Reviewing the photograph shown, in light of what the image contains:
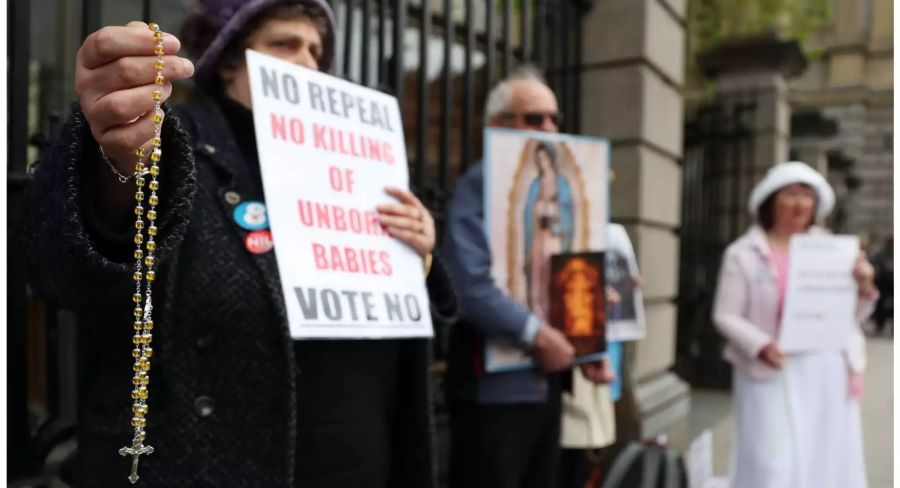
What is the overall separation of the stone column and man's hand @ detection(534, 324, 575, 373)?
226 cm

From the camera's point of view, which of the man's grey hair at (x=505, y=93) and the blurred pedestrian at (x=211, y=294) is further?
the man's grey hair at (x=505, y=93)

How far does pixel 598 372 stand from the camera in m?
2.64

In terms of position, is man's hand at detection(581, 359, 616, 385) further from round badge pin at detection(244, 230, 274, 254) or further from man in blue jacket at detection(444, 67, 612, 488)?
round badge pin at detection(244, 230, 274, 254)

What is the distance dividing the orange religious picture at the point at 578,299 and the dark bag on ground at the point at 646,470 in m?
0.58

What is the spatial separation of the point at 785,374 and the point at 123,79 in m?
3.18

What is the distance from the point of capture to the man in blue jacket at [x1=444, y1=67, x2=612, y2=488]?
243 centimetres

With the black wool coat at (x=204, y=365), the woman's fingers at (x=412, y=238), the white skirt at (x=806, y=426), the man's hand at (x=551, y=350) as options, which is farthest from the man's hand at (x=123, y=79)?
the white skirt at (x=806, y=426)

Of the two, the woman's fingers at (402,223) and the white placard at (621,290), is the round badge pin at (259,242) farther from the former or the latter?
the white placard at (621,290)

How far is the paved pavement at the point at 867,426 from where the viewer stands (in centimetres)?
490

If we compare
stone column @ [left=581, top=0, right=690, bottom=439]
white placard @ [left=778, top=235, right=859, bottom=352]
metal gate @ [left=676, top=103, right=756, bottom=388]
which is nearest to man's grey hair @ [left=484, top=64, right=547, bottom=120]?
white placard @ [left=778, top=235, right=859, bottom=352]

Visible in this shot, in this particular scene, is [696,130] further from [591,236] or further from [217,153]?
[217,153]

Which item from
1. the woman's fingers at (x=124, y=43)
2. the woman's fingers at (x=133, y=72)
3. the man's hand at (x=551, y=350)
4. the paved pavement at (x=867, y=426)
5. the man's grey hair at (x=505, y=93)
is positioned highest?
the man's grey hair at (x=505, y=93)

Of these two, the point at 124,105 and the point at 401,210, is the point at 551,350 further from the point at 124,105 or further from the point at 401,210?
the point at 124,105

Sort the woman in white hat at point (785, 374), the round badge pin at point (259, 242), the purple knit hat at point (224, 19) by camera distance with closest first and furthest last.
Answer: the round badge pin at point (259, 242) → the purple knit hat at point (224, 19) → the woman in white hat at point (785, 374)
